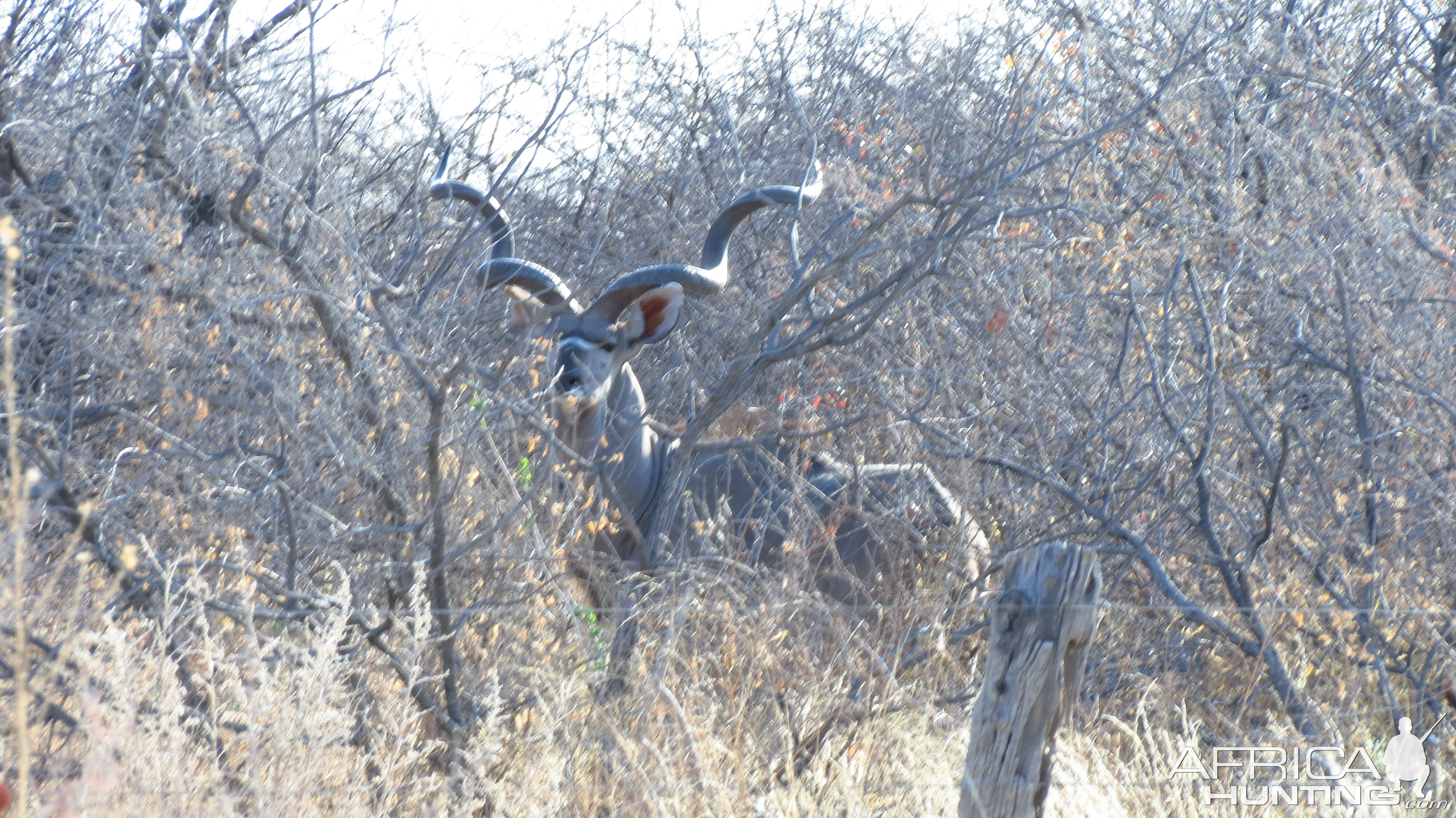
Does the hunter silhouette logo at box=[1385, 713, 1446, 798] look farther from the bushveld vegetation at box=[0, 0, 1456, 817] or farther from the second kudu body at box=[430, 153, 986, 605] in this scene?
the second kudu body at box=[430, 153, 986, 605]

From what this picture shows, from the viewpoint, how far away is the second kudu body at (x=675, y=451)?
572 centimetres

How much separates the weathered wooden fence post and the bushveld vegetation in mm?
636

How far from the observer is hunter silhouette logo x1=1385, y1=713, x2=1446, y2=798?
12.9 feet

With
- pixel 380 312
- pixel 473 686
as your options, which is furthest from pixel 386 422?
pixel 473 686

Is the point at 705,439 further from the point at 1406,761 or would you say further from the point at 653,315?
the point at 1406,761

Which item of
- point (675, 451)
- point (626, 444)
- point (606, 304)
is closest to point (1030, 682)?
point (675, 451)

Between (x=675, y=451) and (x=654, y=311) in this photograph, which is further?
(x=654, y=311)

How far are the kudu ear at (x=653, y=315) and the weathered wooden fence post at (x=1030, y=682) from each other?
3.42m

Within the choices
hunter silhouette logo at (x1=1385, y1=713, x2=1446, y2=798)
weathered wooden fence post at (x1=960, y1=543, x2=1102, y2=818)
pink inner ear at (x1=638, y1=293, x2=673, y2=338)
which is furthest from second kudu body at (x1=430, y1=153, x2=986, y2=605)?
weathered wooden fence post at (x1=960, y1=543, x2=1102, y2=818)

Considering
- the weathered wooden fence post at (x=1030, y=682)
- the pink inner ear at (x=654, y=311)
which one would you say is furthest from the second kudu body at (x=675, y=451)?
the weathered wooden fence post at (x=1030, y=682)

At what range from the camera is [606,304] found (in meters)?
6.48

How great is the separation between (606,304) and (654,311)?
0.86 feet

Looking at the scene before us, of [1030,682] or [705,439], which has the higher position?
[705,439]

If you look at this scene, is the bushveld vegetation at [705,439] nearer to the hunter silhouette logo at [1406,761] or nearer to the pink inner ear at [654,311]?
the hunter silhouette logo at [1406,761]
